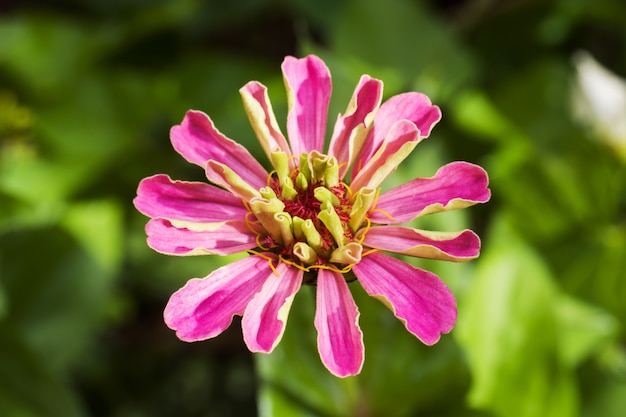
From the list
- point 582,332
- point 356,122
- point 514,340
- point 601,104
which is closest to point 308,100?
point 356,122

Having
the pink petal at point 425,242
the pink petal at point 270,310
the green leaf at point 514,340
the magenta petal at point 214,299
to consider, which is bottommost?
the green leaf at point 514,340

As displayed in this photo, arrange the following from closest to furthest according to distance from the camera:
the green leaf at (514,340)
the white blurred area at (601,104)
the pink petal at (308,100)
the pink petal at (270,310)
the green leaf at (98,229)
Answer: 1. the pink petal at (270,310)
2. the pink petal at (308,100)
3. the green leaf at (514,340)
4. the green leaf at (98,229)
5. the white blurred area at (601,104)

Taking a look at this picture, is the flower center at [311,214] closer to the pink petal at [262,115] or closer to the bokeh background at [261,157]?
the pink petal at [262,115]

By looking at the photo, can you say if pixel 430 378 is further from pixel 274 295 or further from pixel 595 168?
pixel 595 168

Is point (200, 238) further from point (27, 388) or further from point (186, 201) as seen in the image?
point (27, 388)

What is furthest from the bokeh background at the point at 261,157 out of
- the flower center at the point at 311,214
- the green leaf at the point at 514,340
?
the flower center at the point at 311,214
